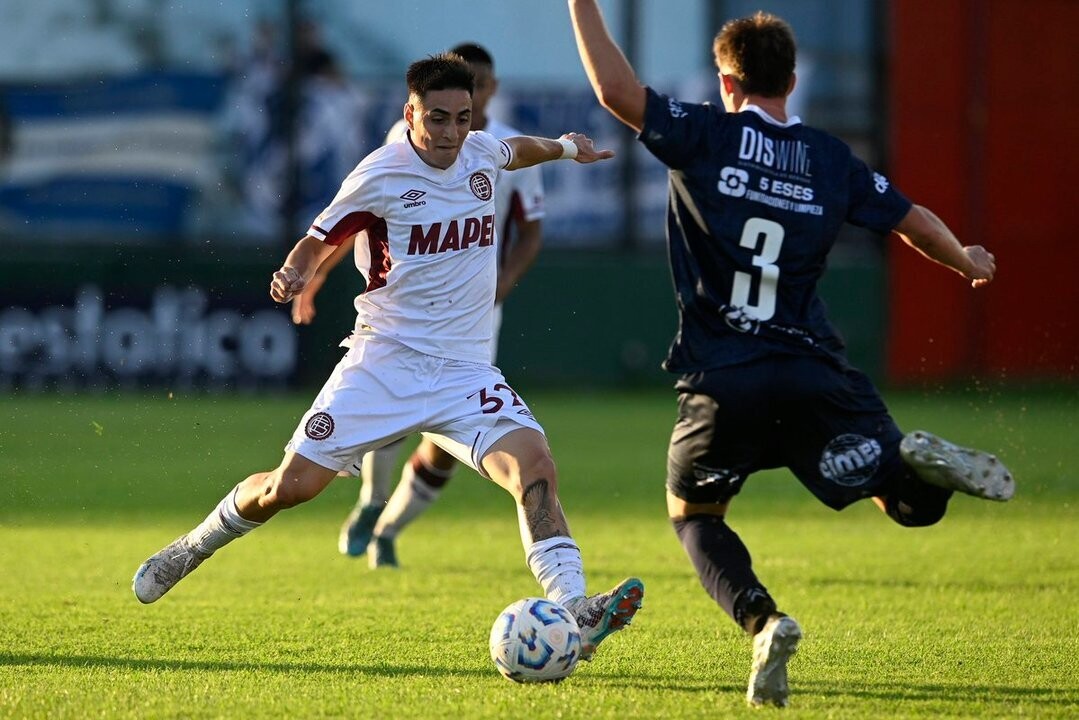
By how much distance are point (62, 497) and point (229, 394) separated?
6338mm

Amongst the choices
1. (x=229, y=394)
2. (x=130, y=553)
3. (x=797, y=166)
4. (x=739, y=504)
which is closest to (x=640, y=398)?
(x=229, y=394)

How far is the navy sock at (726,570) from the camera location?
4.95m

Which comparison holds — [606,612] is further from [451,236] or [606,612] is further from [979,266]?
[979,266]

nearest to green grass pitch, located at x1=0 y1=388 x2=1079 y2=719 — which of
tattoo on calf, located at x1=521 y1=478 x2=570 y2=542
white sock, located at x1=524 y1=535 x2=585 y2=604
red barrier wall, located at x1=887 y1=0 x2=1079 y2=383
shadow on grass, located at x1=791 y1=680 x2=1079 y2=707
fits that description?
shadow on grass, located at x1=791 y1=680 x2=1079 y2=707

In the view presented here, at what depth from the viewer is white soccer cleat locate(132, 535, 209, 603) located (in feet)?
18.9

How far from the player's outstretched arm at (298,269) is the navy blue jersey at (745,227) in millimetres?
1251

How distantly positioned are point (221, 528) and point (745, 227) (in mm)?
2188

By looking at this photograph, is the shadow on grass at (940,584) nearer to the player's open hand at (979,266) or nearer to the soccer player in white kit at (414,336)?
the player's open hand at (979,266)

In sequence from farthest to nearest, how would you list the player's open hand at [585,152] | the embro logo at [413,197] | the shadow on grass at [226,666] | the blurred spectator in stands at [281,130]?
the blurred spectator in stands at [281,130] < the player's open hand at [585,152] < the embro logo at [413,197] < the shadow on grass at [226,666]

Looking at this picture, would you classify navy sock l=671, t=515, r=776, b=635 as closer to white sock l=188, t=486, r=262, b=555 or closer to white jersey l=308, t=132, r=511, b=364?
white jersey l=308, t=132, r=511, b=364

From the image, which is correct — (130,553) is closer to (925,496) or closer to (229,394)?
(925,496)

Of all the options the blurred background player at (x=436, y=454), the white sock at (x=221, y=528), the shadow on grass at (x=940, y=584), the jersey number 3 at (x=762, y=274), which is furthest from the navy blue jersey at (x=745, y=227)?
the blurred background player at (x=436, y=454)

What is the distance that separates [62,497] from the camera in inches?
424

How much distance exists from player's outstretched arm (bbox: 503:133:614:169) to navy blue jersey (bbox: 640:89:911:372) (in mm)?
946
